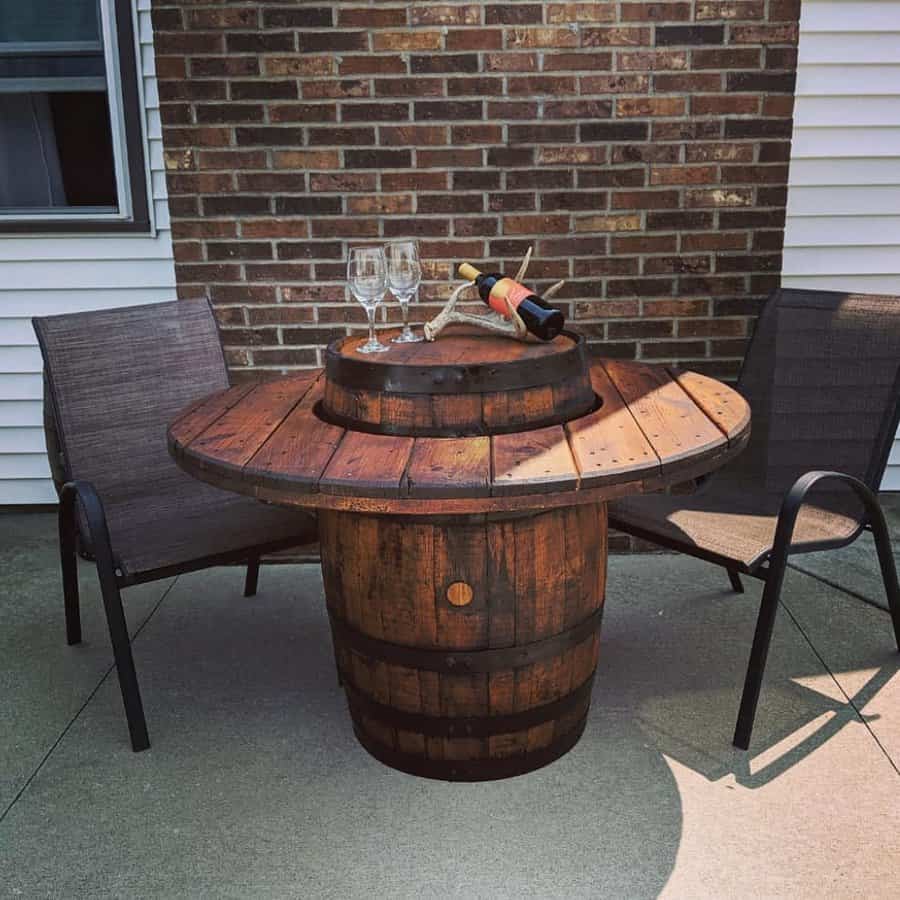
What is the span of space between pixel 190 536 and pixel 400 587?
0.75 metres

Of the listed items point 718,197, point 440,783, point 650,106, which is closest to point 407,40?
point 650,106

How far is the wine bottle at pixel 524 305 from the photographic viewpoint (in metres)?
2.24

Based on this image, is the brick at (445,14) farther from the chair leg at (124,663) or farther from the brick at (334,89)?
the chair leg at (124,663)

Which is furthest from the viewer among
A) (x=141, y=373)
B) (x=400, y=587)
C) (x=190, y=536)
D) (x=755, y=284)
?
(x=755, y=284)

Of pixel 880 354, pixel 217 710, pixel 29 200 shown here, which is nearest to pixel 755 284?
pixel 880 354

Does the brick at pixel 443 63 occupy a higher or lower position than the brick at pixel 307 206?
higher

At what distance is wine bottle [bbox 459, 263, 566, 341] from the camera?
2.24m

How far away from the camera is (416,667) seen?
2148 millimetres

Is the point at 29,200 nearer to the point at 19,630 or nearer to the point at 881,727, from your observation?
the point at 19,630

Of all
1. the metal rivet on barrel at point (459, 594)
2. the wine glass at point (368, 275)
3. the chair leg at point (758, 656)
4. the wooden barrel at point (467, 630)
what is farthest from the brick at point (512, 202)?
the metal rivet on barrel at point (459, 594)

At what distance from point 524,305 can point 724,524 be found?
32.6 inches

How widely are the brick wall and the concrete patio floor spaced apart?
1.07 meters

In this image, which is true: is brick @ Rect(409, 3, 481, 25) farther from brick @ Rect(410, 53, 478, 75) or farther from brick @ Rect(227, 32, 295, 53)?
brick @ Rect(227, 32, 295, 53)

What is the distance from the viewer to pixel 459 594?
2064 millimetres
